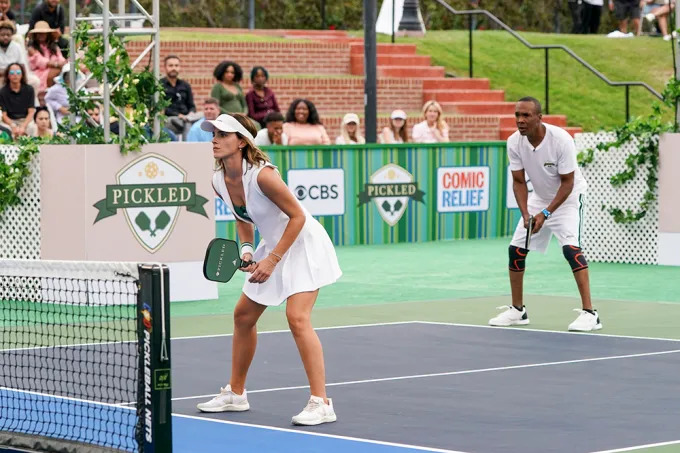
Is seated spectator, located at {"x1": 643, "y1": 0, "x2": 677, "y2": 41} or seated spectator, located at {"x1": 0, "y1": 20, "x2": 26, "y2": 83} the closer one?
seated spectator, located at {"x1": 0, "y1": 20, "x2": 26, "y2": 83}

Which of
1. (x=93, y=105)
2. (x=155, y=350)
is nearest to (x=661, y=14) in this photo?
(x=93, y=105)

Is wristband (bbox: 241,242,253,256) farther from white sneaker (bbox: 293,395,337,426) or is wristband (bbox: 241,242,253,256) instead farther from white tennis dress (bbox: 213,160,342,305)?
white sneaker (bbox: 293,395,337,426)

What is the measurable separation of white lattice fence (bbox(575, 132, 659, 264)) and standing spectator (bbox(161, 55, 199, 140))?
5510 mm

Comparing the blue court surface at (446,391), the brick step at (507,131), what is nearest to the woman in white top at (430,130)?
the brick step at (507,131)

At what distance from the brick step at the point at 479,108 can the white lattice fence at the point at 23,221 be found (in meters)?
14.3

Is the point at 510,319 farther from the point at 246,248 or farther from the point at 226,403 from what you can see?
the point at 246,248

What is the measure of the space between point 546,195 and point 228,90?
9.50 meters

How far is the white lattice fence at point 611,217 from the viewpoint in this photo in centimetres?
1958

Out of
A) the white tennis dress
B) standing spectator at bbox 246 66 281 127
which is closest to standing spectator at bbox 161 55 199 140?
standing spectator at bbox 246 66 281 127

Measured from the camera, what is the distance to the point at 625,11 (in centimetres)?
3569

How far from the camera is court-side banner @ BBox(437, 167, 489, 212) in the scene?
75.9 feet

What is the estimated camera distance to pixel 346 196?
2206 centimetres

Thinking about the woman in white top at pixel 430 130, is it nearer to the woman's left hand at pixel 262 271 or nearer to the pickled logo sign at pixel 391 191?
the pickled logo sign at pixel 391 191

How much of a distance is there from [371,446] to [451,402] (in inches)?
61.5
